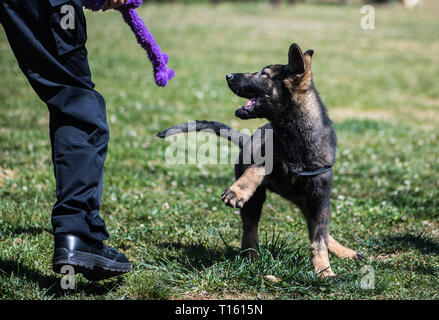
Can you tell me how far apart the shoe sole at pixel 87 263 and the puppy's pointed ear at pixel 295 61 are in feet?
5.76

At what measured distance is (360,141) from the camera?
26.1 feet

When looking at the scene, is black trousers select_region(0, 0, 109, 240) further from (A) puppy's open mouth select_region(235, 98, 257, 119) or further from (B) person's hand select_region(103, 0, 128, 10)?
(A) puppy's open mouth select_region(235, 98, 257, 119)

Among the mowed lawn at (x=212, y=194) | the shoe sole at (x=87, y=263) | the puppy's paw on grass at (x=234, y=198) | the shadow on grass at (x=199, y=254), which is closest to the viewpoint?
the shoe sole at (x=87, y=263)

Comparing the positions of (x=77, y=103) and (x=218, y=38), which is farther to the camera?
(x=218, y=38)

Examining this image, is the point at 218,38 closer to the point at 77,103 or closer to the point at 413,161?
the point at 413,161

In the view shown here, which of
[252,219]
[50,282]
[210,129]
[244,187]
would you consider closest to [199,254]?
[252,219]

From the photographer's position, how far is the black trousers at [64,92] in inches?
106

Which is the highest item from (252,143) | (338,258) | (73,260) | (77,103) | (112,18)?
(112,18)

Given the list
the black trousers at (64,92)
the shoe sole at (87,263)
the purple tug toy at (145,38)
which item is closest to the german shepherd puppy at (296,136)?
the purple tug toy at (145,38)

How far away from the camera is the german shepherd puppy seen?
349cm

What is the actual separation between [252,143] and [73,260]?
1549 millimetres

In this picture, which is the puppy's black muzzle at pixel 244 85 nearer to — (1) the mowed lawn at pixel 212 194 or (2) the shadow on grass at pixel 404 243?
(1) the mowed lawn at pixel 212 194

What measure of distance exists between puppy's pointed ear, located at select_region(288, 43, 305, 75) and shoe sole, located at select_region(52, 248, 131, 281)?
176 centimetres

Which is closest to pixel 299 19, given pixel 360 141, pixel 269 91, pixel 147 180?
pixel 360 141
